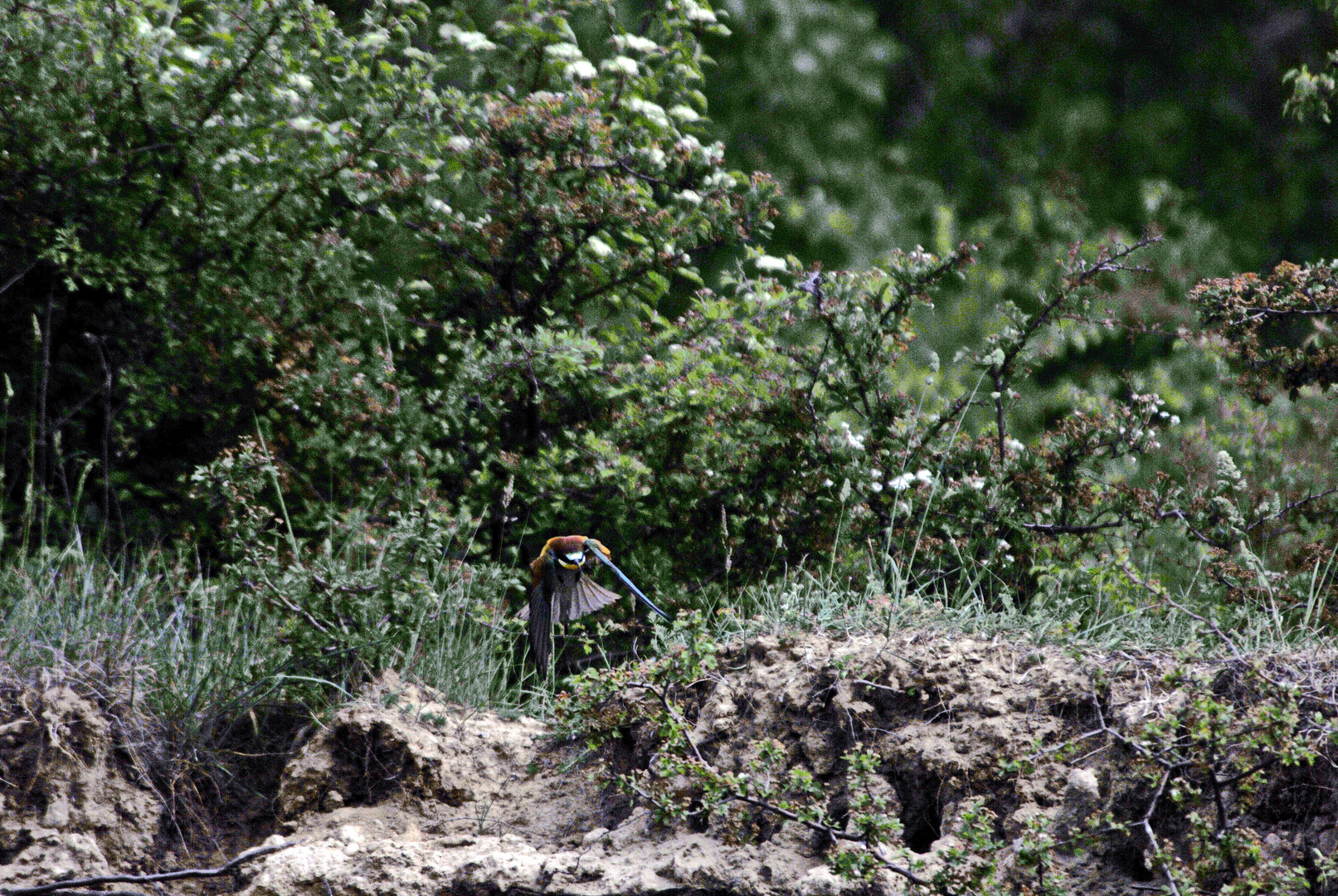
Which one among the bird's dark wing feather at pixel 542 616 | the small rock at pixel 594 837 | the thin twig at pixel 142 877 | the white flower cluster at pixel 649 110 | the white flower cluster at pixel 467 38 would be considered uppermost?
the white flower cluster at pixel 467 38

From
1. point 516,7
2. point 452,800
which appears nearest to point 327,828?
point 452,800

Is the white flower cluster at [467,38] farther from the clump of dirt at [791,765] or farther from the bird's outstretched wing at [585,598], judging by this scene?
the clump of dirt at [791,765]

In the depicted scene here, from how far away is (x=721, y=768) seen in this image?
8.86 feet

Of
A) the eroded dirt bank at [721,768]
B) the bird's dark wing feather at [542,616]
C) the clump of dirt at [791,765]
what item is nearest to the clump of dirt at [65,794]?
the eroded dirt bank at [721,768]

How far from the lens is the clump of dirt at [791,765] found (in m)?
2.34

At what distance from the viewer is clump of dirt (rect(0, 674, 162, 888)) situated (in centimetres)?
284

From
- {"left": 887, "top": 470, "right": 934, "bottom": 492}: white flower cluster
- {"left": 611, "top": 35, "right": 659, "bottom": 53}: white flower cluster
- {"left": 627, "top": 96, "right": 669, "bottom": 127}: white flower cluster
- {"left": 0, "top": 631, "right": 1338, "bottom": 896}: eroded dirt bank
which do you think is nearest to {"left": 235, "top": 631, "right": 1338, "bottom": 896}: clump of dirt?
{"left": 0, "top": 631, "right": 1338, "bottom": 896}: eroded dirt bank

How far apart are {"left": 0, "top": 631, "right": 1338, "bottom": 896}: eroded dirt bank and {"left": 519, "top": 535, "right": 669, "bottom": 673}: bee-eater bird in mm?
314

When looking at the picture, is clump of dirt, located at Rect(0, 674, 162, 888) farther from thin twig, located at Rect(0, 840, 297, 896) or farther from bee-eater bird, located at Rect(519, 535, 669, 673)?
bee-eater bird, located at Rect(519, 535, 669, 673)

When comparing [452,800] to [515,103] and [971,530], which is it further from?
[515,103]

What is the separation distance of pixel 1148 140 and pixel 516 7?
3.87 metres

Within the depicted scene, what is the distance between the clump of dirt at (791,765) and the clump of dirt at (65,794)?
42 centimetres

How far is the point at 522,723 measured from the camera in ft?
10.6

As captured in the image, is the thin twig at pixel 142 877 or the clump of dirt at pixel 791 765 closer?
the clump of dirt at pixel 791 765
